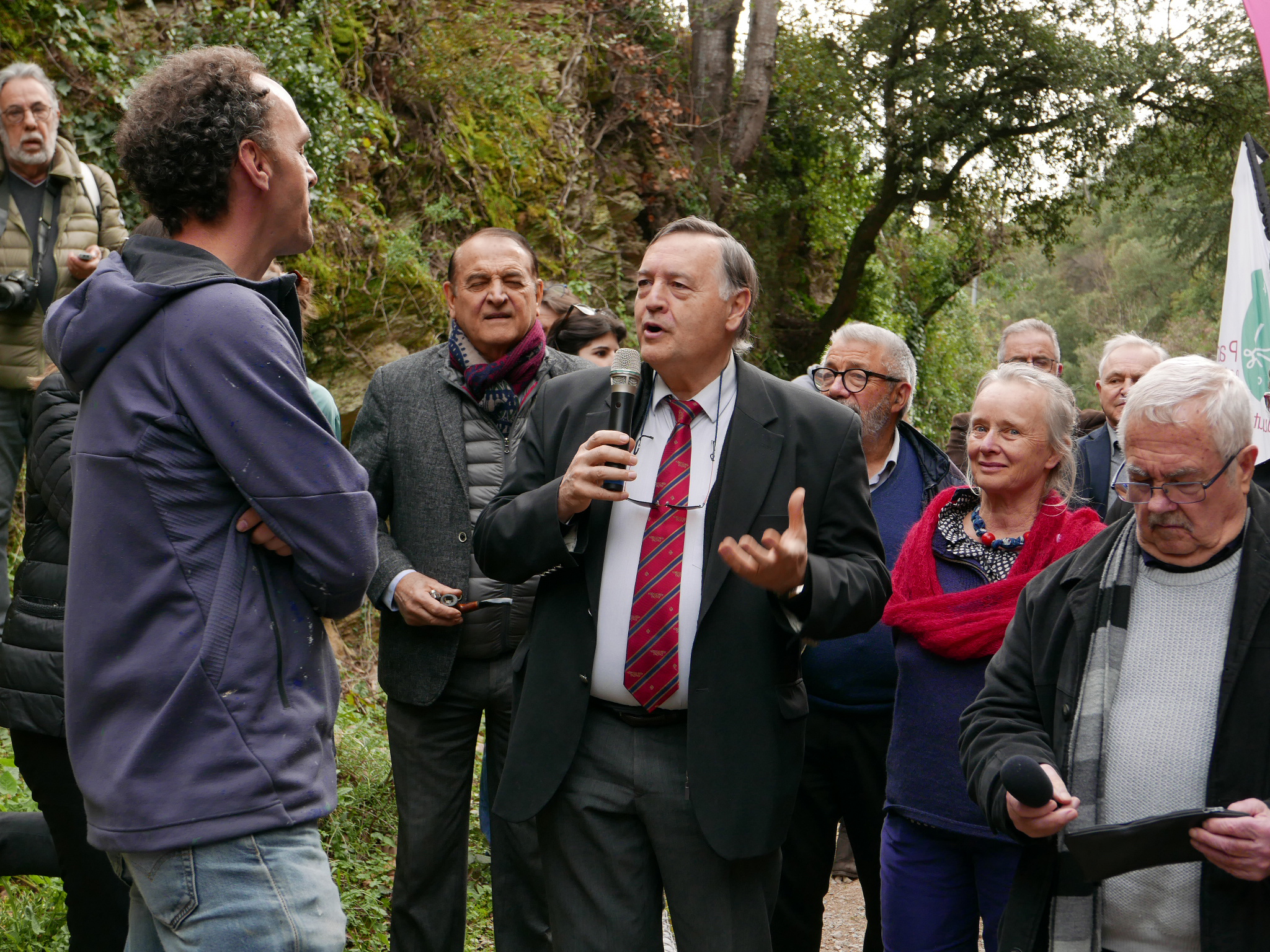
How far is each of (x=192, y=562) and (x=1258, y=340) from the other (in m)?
4.21

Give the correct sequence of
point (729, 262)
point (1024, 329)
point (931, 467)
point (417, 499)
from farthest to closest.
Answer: point (1024, 329) → point (931, 467) → point (417, 499) → point (729, 262)

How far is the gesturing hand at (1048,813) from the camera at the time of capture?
245 centimetres

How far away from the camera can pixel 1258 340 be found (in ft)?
15.1

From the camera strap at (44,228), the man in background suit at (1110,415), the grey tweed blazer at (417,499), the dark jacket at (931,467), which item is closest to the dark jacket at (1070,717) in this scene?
the dark jacket at (931,467)

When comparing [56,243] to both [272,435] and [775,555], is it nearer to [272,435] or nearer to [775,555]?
[272,435]

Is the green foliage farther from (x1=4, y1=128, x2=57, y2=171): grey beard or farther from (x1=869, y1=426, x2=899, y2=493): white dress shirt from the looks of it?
(x1=4, y1=128, x2=57, y2=171): grey beard

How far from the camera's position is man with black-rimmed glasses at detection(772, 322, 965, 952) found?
410cm

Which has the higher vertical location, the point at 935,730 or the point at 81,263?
the point at 81,263

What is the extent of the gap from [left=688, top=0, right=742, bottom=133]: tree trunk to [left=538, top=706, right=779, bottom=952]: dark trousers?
12.9 m

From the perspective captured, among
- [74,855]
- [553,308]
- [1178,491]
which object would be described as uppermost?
[553,308]

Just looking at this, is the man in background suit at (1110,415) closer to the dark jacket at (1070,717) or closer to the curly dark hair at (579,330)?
the dark jacket at (1070,717)

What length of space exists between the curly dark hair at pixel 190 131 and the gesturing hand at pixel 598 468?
101 centimetres

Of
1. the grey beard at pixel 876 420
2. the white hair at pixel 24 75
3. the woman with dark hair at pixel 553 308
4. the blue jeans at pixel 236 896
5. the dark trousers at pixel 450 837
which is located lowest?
the dark trousers at pixel 450 837

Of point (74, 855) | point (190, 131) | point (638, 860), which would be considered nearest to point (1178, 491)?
point (638, 860)
